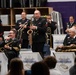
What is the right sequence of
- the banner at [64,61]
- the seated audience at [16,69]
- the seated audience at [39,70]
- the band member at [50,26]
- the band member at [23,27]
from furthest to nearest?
the band member at [50,26]
the band member at [23,27]
the banner at [64,61]
the seated audience at [16,69]
the seated audience at [39,70]

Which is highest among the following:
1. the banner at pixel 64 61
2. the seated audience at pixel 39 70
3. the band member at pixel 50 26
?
the seated audience at pixel 39 70

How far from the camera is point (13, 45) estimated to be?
14.1 m

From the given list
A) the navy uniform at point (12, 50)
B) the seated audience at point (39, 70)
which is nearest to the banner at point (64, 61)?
the navy uniform at point (12, 50)

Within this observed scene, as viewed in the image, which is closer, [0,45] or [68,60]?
[68,60]

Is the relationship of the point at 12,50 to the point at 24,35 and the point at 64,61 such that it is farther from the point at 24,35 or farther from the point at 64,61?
the point at 24,35

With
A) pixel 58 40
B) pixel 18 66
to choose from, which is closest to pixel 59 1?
pixel 58 40

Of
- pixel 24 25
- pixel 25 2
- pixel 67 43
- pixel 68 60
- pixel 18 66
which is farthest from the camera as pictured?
pixel 25 2

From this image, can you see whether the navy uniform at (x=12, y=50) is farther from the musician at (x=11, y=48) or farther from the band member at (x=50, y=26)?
the band member at (x=50, y=26)

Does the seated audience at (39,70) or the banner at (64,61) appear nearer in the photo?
the seated audience at (39,70)

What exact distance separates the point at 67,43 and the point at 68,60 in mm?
1335

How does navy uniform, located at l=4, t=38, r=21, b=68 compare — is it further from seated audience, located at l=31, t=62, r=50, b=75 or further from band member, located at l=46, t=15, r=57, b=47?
seated audience, located at l=31, t=62, r=50, b=75

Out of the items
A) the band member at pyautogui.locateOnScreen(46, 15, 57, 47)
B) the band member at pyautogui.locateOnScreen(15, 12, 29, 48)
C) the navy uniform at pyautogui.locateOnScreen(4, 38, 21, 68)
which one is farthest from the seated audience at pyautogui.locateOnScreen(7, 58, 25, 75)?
the band member at pyautogui.locateOnScreen(46, 15, 57, 47)

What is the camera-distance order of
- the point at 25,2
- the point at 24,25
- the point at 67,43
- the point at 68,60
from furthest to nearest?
the point at 25,2
the point at 24,25
the point at 67,43
the point at 68,60

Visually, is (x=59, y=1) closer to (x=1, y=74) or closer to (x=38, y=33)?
(x=38, y=33)
